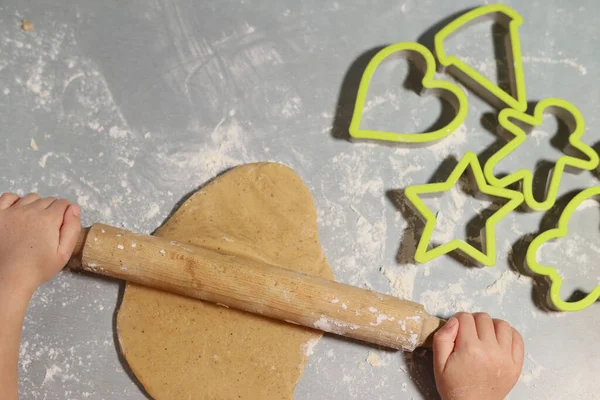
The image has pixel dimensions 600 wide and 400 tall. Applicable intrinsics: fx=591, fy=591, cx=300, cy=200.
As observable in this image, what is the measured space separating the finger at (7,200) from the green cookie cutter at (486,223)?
0.80 m

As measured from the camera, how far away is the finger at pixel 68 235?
3.64 ft

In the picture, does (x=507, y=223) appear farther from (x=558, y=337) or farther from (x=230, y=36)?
(x=230, y=36)

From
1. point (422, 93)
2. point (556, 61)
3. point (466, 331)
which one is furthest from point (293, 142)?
point (556, 61)

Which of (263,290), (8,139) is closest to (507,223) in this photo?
(263,290)

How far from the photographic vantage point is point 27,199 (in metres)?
1.19

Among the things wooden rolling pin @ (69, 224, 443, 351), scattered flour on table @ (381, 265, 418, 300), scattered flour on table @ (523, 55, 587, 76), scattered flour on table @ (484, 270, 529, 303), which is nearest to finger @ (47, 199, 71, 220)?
wooden rolling pin @ (69, 224, 443, 351)

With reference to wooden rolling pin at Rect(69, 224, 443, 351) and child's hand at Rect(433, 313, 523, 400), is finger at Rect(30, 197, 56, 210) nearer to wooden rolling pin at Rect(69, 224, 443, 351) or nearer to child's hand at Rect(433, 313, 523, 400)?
wooden rolling pin at Rect(69, 224, 443, 351)

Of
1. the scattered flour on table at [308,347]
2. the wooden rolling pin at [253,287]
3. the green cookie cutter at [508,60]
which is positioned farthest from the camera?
the green cookie cutter at [508,60]

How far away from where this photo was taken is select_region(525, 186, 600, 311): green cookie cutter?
1.19m

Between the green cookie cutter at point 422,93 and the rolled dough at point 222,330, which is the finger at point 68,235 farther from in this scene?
the green cookie cutter at point 422,93

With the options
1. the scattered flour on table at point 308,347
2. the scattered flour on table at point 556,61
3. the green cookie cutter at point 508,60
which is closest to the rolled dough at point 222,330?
the scattered flour on table at point 308,347

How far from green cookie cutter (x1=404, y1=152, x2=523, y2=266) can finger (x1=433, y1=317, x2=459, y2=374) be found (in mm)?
138

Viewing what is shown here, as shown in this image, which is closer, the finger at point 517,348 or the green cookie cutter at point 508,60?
the finger at point 517,348

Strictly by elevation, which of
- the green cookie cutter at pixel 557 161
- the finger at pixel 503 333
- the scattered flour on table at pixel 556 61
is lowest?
the finger at pixel 503 333
